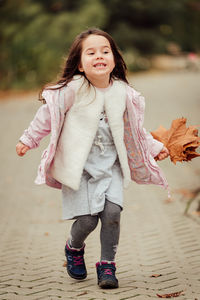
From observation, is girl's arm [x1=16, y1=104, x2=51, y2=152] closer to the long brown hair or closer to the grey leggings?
the long brown hair

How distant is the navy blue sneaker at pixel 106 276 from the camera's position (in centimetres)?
368

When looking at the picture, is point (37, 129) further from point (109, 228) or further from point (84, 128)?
point (109, 228)

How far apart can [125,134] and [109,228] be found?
0.60 metres

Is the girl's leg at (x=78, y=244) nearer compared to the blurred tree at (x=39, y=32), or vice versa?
the girl's leg at (x=78, y=244)

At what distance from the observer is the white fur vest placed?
3.59m

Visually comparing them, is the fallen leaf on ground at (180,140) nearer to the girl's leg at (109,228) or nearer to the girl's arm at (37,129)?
the girl's leg at (109,228)

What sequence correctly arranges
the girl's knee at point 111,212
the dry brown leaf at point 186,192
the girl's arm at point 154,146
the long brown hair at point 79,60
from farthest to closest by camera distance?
the dry brown leaf at point 186,192, the girl's arm at point 154,146, the long brown hair at point 79,60, the girl's knee at point 111,212

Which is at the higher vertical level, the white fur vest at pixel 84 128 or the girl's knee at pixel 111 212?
the white fur vest at pixel 84 128

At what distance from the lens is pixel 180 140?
12.8ft

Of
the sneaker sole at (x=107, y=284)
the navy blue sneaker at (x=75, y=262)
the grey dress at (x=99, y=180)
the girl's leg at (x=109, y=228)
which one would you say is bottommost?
Result: the sneaker sole at (x=107, y=284)

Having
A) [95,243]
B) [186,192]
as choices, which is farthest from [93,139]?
[186,192]

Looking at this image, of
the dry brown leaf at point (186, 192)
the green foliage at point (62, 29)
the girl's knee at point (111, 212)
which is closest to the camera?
the girl's knee at point (111, 212)

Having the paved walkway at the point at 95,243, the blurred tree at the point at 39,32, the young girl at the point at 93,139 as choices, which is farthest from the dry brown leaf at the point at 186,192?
the blurred tree at the point at 39,32

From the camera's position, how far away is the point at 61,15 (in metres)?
30.5
